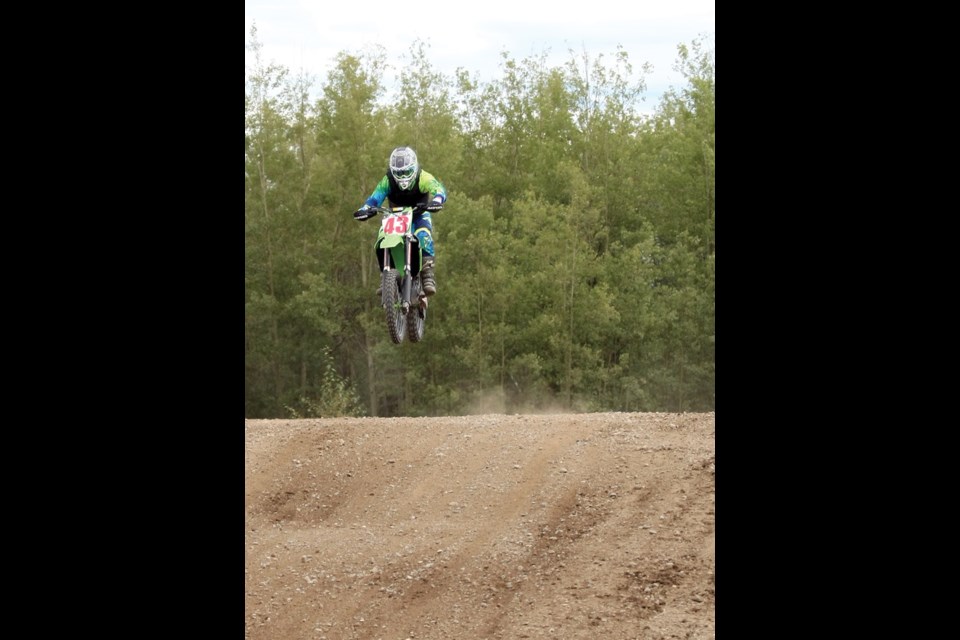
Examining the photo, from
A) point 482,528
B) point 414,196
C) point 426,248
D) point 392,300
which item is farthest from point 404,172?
point 482,528

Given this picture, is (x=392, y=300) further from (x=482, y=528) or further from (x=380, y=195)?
(x=482, y=528)

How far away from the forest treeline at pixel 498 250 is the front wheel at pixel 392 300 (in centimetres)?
1328

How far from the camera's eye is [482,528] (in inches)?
362

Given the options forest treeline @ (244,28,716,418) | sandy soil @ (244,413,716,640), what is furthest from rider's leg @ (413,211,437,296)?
forest treeline @ (244,28,716,418)

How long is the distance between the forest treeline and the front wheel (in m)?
13.3

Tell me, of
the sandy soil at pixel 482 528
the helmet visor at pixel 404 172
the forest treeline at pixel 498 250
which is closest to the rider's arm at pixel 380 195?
the helmet visor at pixel 404 172

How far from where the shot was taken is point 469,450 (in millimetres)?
10711

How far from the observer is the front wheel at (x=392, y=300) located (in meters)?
7.80

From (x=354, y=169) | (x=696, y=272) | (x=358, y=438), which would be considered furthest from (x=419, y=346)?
(x=358, y=438)

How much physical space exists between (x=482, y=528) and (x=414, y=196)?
10.1 ft

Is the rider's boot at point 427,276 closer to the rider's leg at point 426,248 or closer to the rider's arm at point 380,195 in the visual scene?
the rider's leg at point 426,248

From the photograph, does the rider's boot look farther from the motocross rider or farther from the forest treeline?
the forest treeline
